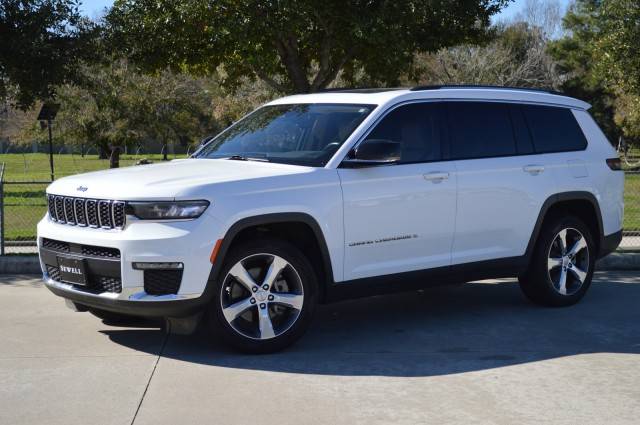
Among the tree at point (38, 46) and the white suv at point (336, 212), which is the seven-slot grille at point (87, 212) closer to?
the white suv at point (336, 212)

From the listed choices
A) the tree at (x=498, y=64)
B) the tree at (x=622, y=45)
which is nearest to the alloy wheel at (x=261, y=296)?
the tree at (x=622, y=45)

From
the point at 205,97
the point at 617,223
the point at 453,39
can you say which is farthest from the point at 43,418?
the point at 205,97

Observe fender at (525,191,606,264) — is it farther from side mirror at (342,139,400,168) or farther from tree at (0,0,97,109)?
tree at (0,0,97,109)

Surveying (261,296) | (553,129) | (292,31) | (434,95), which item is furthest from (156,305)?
(292,31)

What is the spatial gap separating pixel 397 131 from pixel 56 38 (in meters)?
7.77

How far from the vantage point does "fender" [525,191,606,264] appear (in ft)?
27.5

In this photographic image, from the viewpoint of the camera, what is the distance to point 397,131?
24.9ft

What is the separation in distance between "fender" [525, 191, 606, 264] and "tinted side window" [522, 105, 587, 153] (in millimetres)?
440

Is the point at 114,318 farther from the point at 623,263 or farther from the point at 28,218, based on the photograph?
the point at 28,218

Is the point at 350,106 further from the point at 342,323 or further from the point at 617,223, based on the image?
the point at 617,223

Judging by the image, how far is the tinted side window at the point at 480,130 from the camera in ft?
26.0

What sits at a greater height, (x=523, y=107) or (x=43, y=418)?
(x=523, y=107)

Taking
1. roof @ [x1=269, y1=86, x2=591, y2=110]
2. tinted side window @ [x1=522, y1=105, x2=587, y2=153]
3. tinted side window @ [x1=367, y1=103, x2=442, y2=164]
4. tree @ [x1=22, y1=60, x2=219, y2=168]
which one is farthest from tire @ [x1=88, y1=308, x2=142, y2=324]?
tree @ [x1=22, y1=60, x2=219, y2=168]

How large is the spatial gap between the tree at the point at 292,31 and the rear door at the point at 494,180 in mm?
6099
